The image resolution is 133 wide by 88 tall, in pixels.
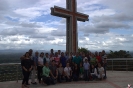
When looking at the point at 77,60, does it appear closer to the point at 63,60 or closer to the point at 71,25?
the point at 63,60

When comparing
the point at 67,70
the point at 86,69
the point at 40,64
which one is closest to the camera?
the point at 40,64

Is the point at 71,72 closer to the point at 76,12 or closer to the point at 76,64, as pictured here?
the point at 76,64

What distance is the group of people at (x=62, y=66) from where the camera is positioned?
359 inches

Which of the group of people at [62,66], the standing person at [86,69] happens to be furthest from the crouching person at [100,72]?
the standing person at [86,69]

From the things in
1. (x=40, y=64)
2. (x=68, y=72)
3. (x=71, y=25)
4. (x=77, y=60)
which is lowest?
(x=68, y=72)

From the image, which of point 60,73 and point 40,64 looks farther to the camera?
point 60,73

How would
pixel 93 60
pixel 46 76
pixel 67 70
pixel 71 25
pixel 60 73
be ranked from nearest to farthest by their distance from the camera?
pixel 46 76
pixel 60 73
pixel 67 70
pixel 93 60
pixel 71 25

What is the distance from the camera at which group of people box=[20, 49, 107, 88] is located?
29.9 feet

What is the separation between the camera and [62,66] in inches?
404

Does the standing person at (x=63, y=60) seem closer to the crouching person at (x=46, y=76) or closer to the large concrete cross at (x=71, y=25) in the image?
the crouching person at (x=46, y=76)

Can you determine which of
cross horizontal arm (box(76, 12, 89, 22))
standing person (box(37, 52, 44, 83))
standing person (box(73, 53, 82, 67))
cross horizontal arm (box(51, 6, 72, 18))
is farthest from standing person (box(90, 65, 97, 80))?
cross horizontal arm (box(76, 12, 89, 22))


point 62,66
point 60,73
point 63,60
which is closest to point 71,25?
point 63,60

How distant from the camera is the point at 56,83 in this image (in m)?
9.60

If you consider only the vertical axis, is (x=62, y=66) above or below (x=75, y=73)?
above
